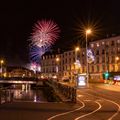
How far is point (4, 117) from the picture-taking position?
1061 inches

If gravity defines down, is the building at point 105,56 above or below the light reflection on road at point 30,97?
above

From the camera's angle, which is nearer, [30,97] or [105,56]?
[30,97]

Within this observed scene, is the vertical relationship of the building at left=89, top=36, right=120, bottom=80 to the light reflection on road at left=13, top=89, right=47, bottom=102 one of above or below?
above

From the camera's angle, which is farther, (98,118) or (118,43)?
(118,43)

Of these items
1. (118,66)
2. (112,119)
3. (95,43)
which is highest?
(95,43)

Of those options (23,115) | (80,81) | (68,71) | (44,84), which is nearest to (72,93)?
(23,115)

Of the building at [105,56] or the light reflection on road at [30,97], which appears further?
the building at [105,56]

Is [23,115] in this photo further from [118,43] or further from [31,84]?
[31,84]

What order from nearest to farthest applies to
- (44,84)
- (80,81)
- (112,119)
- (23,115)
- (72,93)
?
1. (112,119)
2. (23,115)
3. (72,93)
4. (80,81)
5. (44,84)

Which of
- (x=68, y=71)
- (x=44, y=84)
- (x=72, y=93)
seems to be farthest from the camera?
(x=68, y=71)

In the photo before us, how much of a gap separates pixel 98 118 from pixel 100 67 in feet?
449

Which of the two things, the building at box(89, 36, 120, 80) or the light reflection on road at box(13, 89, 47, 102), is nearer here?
the light reflection on road at box(13, 89, 47, 102)

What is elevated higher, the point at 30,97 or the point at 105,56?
the point at 105,56

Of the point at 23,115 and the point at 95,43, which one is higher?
the point at 95,43
